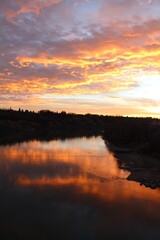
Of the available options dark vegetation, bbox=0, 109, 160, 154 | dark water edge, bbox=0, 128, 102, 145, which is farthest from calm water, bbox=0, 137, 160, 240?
dark water edge, bbox=0, 128, 102, 145

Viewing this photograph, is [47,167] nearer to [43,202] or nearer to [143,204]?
[43,202]

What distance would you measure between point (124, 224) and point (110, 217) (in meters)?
0.83

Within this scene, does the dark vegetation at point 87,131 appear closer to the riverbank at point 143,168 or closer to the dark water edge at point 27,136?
the dark water edge at point 27,136

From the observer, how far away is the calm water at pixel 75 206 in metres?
9.85

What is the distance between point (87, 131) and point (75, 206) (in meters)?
72.0

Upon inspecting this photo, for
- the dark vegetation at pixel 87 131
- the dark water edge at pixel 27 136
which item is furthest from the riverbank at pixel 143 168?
the dark water edge at pixel 27 136

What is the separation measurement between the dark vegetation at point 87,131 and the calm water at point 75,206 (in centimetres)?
1511

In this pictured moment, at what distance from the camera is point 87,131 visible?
8425 cm

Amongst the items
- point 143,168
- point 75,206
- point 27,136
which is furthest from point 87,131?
point 75,206

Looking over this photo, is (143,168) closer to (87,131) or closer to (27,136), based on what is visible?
(27,136)

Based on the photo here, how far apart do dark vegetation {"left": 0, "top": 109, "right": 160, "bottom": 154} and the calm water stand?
15.1m

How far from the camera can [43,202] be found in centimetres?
1264

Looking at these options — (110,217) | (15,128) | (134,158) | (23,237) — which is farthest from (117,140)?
(15,128)

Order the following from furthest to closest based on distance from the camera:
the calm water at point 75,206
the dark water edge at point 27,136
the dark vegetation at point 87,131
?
the dark water edge at point 27,136 → the dark vegetation at point 87,131 → the calm water at point 75,206
